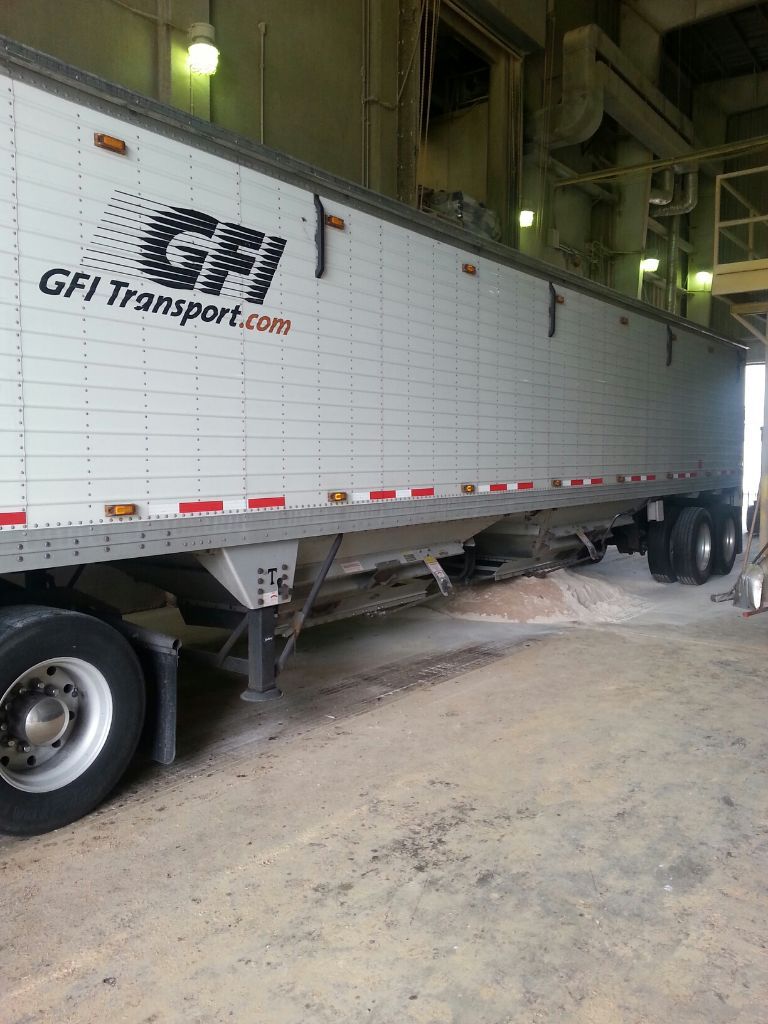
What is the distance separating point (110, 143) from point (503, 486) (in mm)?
4164

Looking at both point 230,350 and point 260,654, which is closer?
point 230,350

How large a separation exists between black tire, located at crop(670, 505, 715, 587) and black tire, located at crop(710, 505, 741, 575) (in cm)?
50

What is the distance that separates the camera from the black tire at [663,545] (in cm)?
1066

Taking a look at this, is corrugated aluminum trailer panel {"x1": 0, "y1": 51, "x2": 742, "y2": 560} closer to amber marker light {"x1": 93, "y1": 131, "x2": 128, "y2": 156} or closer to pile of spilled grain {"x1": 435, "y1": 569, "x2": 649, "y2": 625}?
amber marker light {"x1": 93, "y1": 131, "x2": 128, "y2": 156}

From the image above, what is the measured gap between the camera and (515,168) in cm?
1312

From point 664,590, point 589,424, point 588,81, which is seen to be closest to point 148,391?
point 589,424

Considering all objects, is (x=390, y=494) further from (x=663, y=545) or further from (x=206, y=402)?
(x=663, y=545)

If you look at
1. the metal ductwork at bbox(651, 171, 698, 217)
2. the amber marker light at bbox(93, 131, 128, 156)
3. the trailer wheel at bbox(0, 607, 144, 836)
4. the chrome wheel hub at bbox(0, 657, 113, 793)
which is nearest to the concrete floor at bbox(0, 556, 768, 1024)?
the trailer wheel at bbox(0, 607, 144, 836)

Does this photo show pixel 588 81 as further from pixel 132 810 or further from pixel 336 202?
pixel 132 810

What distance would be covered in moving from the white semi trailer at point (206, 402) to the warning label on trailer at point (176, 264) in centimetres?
1

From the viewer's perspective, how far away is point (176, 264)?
3926 mm

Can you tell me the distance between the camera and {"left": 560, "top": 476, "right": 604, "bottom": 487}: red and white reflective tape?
304 inches

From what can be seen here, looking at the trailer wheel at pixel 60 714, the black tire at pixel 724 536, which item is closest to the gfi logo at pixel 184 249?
the trailer wheel at pixel 60 714

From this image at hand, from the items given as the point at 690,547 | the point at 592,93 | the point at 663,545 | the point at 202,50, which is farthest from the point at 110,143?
the point at 592,93
